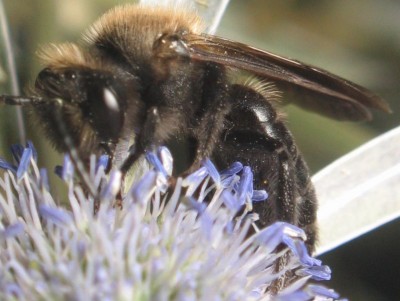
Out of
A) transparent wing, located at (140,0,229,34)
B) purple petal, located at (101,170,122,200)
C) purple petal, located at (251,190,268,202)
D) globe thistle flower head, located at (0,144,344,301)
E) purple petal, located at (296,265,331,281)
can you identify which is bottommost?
purple petal, located at (296,265,331,281)

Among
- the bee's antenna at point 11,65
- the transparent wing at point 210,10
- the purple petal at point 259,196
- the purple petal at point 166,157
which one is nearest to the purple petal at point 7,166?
the bee's antenna at point 11,65

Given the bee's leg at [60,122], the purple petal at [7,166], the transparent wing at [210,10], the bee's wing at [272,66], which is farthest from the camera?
the transparent wing at [210,10]

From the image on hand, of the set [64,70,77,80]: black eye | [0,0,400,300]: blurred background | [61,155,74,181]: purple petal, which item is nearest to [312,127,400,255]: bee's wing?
[0,0,400,300]: blurred background

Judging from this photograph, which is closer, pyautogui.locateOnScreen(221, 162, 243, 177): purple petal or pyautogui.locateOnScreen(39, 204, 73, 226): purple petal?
pyautogui.locateOnScreen(39, 204, 73, 226): purple petal

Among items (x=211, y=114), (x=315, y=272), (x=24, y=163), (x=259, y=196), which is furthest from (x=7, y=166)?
(x=315, y=272)

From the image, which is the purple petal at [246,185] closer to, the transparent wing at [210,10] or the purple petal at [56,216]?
the purple petal at [56,216]

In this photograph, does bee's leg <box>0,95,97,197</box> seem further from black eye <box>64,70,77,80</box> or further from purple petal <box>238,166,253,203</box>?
purple petal <box>238,166,253,203</box>

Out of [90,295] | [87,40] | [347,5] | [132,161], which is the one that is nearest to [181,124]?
[132,161]
